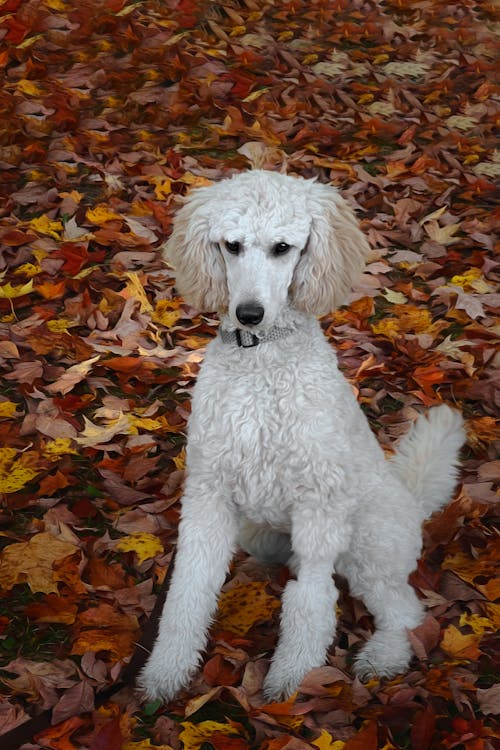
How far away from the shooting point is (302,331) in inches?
105

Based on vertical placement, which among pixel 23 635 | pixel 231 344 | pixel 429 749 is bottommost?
pixel 23 635

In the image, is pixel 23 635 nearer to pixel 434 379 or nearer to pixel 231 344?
pixel 231 344

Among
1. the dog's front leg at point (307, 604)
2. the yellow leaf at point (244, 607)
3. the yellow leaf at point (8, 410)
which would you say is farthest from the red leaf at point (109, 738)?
the yellow leaf at point (8, 410)

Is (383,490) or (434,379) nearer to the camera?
(383,490)

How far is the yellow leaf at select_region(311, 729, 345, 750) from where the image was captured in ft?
7.72

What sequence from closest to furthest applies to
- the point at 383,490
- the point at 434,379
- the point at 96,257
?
the point at 383,490 < the point at 434,379 < the point at 96,257

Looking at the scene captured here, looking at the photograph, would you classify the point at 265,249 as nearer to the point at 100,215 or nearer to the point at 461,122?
the point at 100,215

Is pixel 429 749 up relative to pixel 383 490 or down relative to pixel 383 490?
down

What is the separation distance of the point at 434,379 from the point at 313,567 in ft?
5.33

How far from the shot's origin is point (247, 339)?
2.61 metres

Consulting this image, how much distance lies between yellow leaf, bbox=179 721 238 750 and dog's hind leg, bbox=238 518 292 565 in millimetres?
721

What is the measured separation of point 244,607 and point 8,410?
149cm

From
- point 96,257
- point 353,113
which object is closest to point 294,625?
point 96,257

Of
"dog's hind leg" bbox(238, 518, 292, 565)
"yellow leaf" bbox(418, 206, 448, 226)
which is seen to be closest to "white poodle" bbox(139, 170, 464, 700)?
"dog's hind leg" bbox(238, 518, 292, 565)
